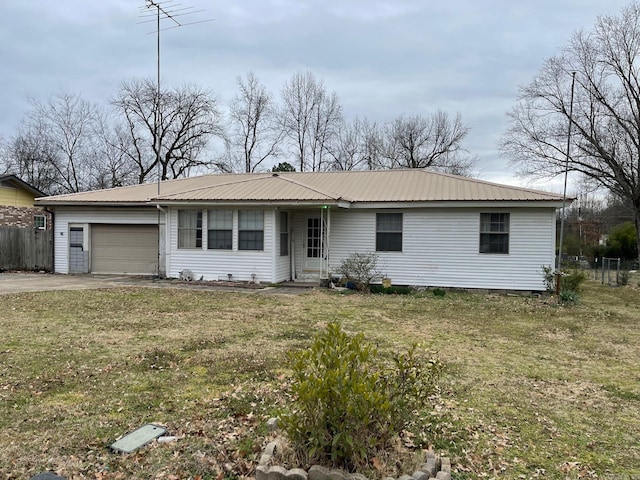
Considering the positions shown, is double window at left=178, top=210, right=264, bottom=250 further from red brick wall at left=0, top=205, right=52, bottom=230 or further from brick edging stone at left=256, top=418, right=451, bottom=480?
red brick wall at left=0, top=205, right=52, bottom=230

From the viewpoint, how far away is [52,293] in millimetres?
11383

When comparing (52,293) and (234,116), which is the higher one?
(234,116)

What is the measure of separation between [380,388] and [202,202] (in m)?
11.7

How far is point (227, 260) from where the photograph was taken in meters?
14.1

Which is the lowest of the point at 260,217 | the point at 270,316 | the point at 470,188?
the point at 270,316

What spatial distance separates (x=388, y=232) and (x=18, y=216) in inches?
771

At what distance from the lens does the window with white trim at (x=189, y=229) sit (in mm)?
14383

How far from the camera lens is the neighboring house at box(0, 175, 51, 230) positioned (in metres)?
22.1

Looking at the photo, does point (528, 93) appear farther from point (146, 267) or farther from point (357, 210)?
point (146, 267)

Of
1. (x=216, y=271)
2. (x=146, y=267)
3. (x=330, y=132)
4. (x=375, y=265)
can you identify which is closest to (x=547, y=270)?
(x=375, y=265)

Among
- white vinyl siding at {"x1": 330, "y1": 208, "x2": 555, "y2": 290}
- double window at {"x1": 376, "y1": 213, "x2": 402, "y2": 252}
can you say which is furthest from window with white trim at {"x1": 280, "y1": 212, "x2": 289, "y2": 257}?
double window at {"x1": 376, "y1": 213, "x2": 402, "y2": 252}

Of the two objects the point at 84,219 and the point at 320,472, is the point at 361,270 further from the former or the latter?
the point at 320,472

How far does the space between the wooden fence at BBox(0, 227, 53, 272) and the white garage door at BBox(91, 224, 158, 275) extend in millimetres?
2318

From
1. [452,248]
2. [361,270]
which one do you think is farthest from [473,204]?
[361,270]
